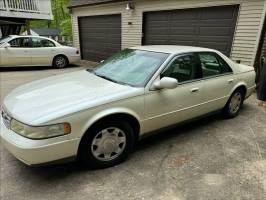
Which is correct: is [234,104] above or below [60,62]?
above

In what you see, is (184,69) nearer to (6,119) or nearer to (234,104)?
(234,104)

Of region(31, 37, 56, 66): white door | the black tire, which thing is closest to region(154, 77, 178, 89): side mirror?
region(31, 37, 56, 66): white door

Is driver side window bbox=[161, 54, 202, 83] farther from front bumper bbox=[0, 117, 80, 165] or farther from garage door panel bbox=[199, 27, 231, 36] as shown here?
garage door panel bbox=[199, 27, 231, 36]

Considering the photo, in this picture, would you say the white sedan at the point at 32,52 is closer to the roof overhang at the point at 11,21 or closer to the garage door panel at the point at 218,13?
the roof overhang at the point at 11,21

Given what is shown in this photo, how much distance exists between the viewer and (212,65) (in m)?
4.02

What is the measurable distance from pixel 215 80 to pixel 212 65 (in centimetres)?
28

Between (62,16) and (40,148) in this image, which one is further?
(62,16)

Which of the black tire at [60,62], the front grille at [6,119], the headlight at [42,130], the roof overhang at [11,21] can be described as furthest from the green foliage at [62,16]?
the headlight at [42,130]

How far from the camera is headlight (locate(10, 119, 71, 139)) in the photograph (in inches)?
92.4

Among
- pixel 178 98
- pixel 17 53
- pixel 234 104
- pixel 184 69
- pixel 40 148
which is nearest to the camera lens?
pixel 40 148

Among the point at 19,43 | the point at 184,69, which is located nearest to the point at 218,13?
the point at 184,69

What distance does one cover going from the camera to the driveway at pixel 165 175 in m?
2.52

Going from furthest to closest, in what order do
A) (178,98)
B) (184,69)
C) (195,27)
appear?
(195,27)
(184,69)
(178,98)

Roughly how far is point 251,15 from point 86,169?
6.08m
